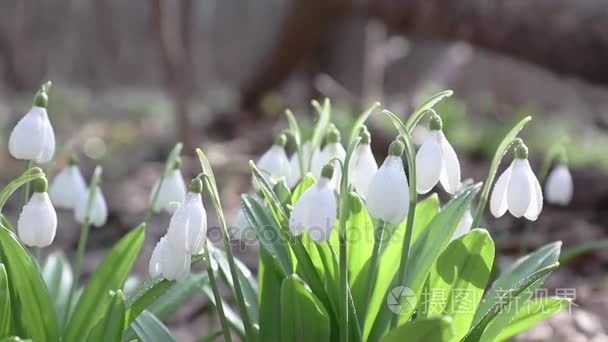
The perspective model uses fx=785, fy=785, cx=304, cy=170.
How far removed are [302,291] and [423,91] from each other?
4.19m

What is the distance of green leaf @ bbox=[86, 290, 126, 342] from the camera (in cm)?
124

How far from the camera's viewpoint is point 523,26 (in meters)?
3.62

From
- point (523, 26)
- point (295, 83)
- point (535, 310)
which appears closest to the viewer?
point (535, 310)

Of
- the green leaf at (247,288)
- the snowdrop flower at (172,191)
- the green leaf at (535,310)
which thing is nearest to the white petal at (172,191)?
the snowdrop flower at (172,191)

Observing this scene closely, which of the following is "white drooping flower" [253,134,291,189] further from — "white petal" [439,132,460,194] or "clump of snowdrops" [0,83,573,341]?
"white petal" [439,132,460,194]

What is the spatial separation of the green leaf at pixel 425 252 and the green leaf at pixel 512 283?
0.13 meters

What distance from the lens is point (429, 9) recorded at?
13.3 ft

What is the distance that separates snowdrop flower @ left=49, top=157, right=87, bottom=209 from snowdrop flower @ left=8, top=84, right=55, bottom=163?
0.26 meters

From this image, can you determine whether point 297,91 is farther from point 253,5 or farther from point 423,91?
point 423,91

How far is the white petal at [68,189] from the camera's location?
1585 mm

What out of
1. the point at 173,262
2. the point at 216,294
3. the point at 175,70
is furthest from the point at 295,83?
the point at 173,262

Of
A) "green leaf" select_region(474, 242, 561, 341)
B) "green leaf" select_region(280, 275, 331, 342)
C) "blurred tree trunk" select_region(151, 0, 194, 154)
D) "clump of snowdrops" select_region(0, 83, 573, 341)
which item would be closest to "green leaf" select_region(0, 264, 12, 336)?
"clump of snowdrops" select_region(0, 83, 573, 341)

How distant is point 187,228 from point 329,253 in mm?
302

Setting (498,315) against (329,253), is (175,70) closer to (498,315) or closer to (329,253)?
(329,253)
